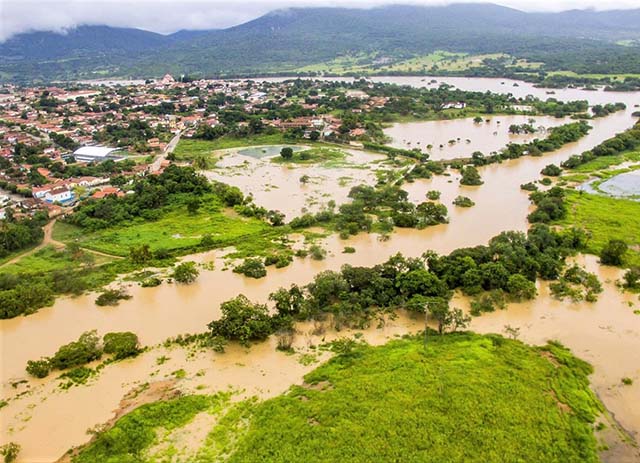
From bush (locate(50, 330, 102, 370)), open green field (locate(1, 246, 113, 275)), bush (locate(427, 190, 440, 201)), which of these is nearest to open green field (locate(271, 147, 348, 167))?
bush (locate(427, 190, 440, 201))

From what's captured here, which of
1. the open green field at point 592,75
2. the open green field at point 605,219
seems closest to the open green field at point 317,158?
the open green field at point 605,219

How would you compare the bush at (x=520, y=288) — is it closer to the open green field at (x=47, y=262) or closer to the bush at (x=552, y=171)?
the open green field at (x=47, y=262)

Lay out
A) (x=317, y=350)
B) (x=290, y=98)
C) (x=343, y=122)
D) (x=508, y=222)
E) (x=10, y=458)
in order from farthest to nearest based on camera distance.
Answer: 1. (x=290, y=98)
2. (x=343, y=122)
3. (x=508, y=222)
4. (x=317, y=350)
5. (x=10, y=458)

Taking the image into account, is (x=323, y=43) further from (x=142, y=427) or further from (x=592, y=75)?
(x=142, y=427)

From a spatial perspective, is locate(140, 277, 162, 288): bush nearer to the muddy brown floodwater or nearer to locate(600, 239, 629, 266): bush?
the muddy brown floodwater

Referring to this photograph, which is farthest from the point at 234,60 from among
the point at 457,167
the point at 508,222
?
the point at 508,222

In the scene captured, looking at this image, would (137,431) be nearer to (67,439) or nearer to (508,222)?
(67,439)

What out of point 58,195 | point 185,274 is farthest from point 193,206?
point 58,195
